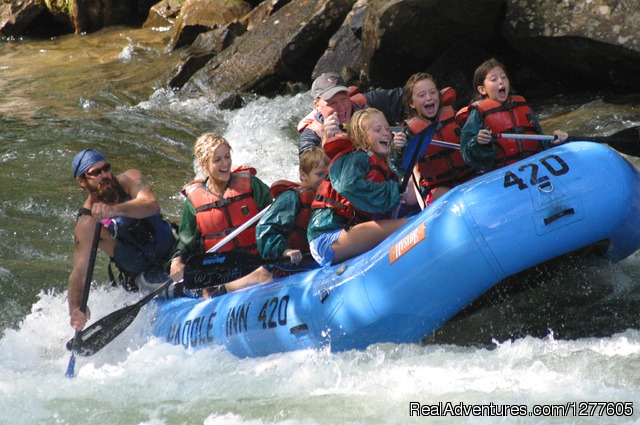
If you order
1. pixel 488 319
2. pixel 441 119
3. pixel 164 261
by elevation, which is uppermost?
pixel 441 119

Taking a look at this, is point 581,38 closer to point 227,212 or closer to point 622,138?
point 622,138

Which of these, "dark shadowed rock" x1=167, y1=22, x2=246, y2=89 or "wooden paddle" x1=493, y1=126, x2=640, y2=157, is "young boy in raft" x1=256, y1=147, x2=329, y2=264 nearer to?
"wooden paddle" x1=493, y1=126, x2=640, y2=157

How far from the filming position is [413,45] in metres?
8.70

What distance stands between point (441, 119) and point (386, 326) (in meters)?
1.57

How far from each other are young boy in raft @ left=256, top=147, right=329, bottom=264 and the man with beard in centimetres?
84

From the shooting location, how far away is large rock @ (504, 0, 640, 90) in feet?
24.8

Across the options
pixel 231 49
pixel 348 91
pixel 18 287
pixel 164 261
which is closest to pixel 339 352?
pixel 164 261

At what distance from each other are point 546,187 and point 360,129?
1.03 meters

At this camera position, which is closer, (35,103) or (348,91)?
(348,91)

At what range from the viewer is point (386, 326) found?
430cm

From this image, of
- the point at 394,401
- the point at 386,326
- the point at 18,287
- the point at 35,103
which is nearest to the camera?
the point at 394,401

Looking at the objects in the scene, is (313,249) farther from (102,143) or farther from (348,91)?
(102,143)

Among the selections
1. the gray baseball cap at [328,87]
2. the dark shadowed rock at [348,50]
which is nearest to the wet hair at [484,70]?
the gray baseball cap at [328,87]

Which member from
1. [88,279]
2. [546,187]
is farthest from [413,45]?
[546,187]
